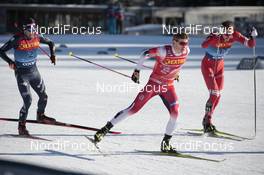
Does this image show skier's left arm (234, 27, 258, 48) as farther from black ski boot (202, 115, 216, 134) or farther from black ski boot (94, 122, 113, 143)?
black ski boot (94, 122, 113, 143)

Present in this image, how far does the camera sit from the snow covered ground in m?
8.04

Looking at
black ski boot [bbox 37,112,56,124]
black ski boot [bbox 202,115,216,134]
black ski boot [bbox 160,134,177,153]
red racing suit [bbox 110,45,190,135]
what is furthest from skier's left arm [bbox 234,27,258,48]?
black ski boot [bbox 37,112,56,124]

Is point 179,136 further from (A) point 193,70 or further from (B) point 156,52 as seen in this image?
(A) point 193,70

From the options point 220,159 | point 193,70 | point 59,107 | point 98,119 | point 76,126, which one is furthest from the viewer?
point 193,70

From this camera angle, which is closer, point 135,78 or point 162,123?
point 135,78

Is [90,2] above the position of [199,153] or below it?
above

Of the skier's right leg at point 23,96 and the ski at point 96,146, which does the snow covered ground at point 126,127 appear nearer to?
the ski at point 96,146

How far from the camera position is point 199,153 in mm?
8812

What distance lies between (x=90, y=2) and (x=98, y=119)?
1155 inches

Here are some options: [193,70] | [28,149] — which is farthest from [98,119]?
[193,70]

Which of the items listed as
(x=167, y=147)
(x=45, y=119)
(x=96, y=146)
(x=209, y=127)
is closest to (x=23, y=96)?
(x=45, y=119)

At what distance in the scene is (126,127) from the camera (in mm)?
10664

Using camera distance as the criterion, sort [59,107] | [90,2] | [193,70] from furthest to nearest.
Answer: [90,2] < [193,70] < [59,107]

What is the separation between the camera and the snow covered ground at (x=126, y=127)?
8.04 metres
